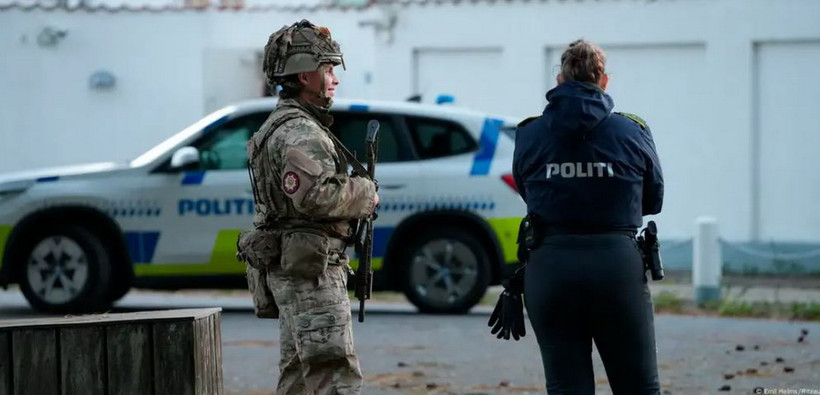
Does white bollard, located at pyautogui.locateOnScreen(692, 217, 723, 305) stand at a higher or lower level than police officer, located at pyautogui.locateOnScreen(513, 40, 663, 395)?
lower

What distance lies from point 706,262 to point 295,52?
9168 millimetres

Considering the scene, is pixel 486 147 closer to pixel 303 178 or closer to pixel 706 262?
pixel 706 262

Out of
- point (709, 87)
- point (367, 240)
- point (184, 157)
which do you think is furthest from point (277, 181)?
point (709, 87)

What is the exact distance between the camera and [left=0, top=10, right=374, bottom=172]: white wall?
21250 millimetres

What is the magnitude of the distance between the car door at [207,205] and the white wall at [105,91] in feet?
25.7

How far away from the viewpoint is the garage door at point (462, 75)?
19469mm

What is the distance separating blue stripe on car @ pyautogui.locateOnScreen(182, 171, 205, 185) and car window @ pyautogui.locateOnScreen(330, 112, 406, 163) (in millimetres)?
1087

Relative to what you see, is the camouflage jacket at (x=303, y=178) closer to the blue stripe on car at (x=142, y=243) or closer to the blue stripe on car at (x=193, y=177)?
the blue stripe on car at (x=193, y=177)

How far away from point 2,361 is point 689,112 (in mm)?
13933

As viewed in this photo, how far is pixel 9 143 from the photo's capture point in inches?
839

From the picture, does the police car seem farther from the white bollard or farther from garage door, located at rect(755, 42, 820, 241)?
garage door, located at rect(755, 42, 820, 241)

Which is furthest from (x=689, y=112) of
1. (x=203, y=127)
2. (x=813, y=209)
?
(x=203, y=127)

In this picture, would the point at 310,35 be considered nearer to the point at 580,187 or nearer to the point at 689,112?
the point at 580,187

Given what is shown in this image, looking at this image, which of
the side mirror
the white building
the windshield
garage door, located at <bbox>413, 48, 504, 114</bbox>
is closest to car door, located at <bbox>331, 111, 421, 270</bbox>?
the windshield
